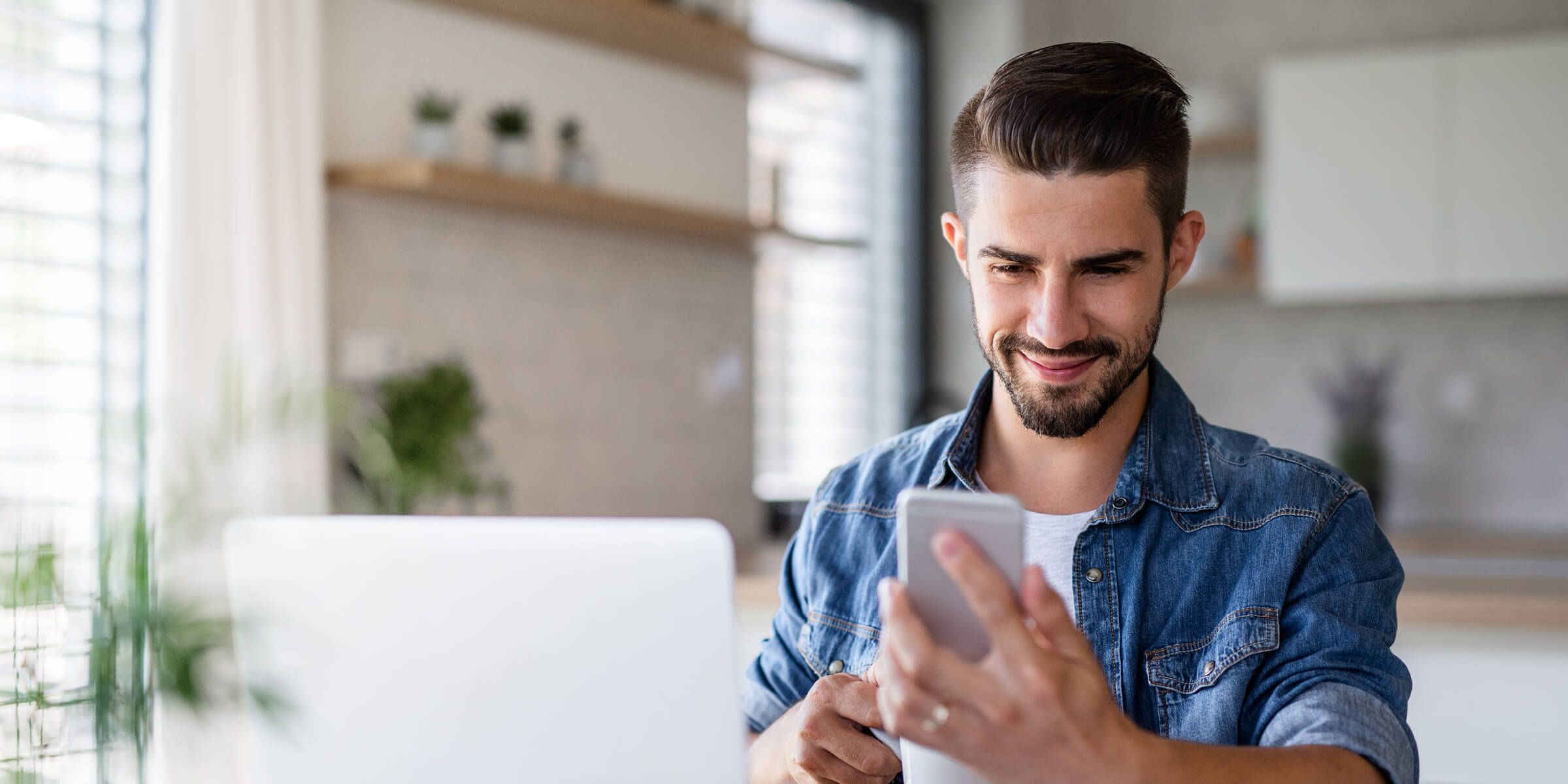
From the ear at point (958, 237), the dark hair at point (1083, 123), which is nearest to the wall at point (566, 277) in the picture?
the ear at point (958, 237)

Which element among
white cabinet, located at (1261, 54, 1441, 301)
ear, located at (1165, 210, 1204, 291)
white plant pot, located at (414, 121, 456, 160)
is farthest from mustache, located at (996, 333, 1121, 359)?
white cabinet, located at (1261, 54, 1441, 301)

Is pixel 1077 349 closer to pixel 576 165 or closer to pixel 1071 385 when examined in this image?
pixel 1071 385

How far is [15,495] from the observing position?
7.42 ft

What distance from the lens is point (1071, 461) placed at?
1.45m

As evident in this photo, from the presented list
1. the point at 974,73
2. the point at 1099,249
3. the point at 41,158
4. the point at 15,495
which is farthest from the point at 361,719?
the point at 974,73

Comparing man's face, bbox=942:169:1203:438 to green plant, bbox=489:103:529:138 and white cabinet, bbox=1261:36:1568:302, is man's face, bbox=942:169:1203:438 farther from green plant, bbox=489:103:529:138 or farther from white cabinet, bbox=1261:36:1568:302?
white cabinet, bbox=1261:36:1568:302

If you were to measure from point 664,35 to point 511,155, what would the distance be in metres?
0.56

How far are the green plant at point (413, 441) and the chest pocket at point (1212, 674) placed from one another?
1676mm

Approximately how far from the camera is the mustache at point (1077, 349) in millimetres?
1307

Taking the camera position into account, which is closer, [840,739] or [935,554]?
[935,554]

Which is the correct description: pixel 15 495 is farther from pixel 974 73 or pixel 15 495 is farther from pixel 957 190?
pixel 974 73

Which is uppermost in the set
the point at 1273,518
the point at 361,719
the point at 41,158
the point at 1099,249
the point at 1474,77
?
the point at 1474,77

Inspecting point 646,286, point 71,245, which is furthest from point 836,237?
point 71,245

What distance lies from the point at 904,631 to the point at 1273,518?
586 millimetres
